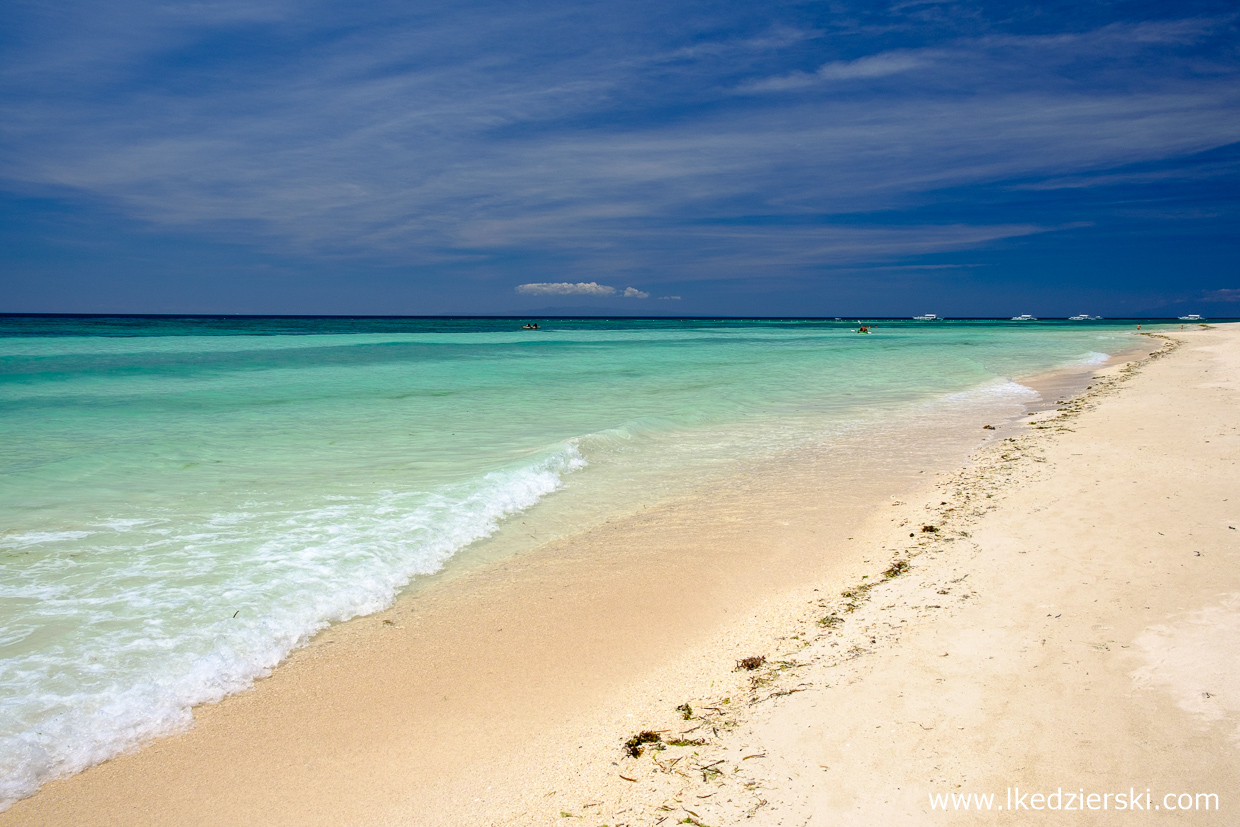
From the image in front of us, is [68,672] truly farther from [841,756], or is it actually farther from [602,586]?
[841,756]

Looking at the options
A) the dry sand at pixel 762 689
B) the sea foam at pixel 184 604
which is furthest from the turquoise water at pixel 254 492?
the dry sand at pixel 762 689

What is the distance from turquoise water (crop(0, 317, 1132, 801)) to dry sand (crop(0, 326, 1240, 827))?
1.54 ft

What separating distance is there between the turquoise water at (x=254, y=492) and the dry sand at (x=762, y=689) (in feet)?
1.54

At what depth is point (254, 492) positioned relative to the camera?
7.30m

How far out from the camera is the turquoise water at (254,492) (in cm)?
378

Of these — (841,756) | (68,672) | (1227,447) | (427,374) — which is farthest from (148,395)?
(1227,447)

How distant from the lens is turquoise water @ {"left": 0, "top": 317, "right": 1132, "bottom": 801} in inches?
149

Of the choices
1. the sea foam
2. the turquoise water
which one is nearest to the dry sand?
the sea foam

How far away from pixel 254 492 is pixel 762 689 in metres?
6.20

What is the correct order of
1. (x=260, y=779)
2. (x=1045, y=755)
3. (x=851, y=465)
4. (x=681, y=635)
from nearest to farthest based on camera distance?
1. (x=1045, y=755)
2. (x=260, y=779)
3. (x=681, y=635)
4. (x=851, y=465)

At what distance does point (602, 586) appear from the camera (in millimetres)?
5008

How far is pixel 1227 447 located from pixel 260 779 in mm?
9717

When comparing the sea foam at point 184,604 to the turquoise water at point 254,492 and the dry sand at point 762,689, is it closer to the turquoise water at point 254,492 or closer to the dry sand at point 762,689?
the turquoise water at point 254,492

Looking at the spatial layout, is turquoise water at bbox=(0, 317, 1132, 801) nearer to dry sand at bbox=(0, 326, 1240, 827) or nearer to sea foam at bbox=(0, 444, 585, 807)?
sea foam at bbox=(0, 444, 585, 807)
